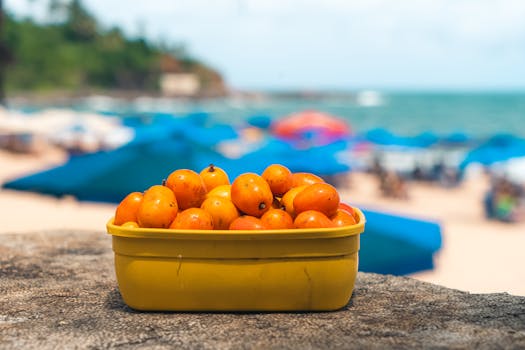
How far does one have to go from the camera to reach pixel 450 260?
30.7 ft

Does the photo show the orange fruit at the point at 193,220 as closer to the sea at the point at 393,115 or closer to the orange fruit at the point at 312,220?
the orange fruit at the point at 312,220

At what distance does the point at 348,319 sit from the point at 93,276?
1.35 m

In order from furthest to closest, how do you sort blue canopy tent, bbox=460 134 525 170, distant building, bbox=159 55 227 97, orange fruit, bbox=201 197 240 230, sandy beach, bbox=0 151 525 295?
distant building, bbox=159 55 227 97 < blue canopy tent, bbox=460 134 525 170 < sandy beach, bbox=0 151 525 295 < orange fruit, bbox=201 197 240 230

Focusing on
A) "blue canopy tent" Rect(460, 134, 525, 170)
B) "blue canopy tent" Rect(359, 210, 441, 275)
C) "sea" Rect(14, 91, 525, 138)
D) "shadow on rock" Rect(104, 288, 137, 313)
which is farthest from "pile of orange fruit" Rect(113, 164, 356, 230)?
"sea" Rect(14, 91, 525, 138)

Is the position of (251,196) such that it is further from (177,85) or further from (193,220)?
(177,85)

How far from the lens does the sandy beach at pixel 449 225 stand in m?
8.16

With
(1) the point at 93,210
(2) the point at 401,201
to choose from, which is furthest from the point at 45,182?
(2) the point at 401,201

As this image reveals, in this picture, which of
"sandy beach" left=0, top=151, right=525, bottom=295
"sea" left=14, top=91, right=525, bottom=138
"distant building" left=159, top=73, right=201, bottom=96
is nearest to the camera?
"sandy beach" left=0, top=151, right=525, bottom=295

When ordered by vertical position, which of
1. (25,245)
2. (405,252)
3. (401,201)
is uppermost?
(25,245)

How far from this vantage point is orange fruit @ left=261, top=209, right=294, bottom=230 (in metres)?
2.37

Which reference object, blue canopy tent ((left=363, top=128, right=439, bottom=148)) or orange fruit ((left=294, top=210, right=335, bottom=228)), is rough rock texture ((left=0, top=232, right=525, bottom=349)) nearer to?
orange fruit ((left=294, top=210, right=335, bottom=228))

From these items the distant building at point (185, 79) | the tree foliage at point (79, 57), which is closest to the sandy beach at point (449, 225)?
the tree foliage at point (79, 57)

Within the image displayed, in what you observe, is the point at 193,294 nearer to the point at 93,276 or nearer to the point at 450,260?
the point at 93,276

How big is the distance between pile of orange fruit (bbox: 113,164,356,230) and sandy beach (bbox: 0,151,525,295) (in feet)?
7.31
